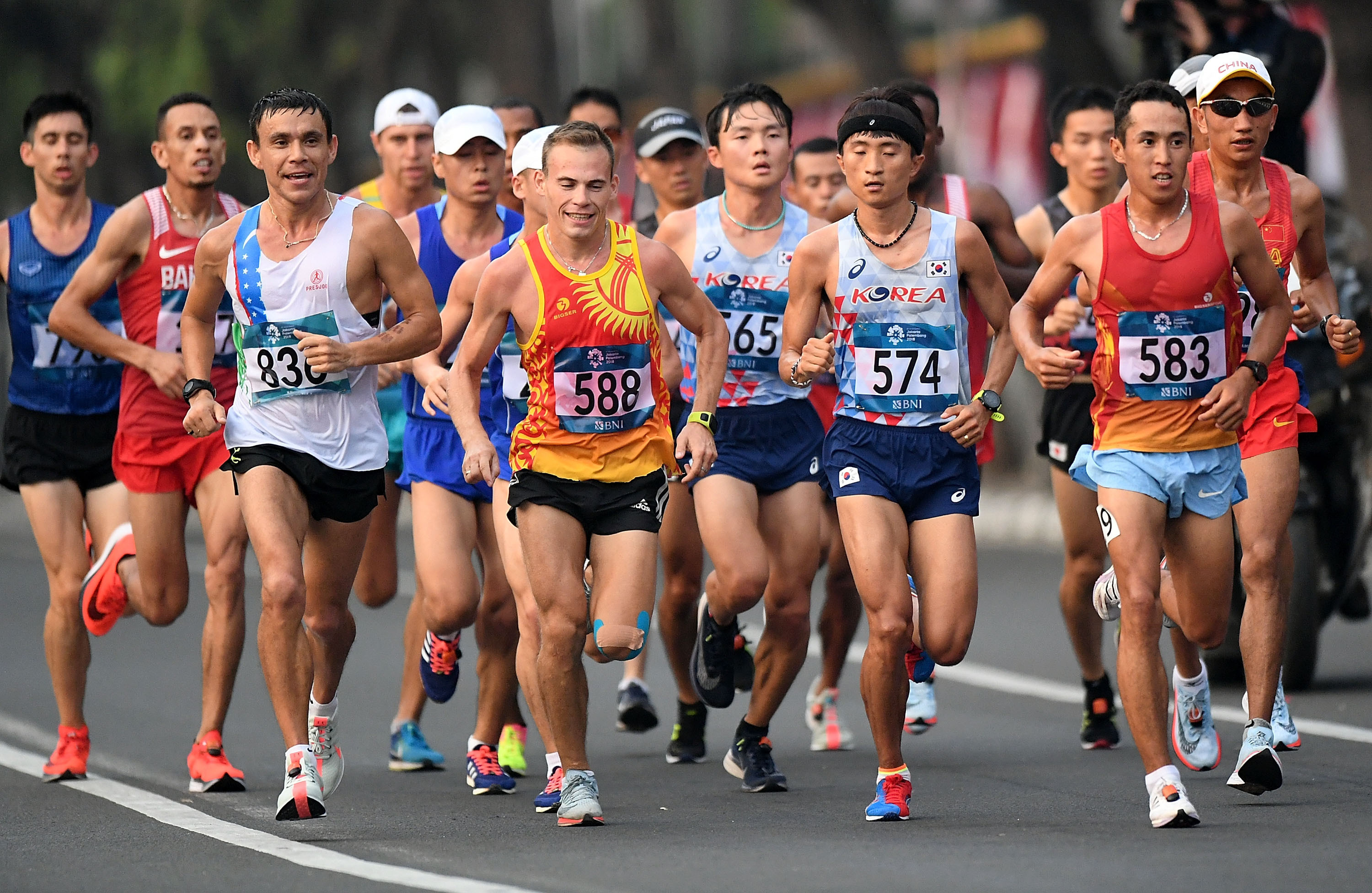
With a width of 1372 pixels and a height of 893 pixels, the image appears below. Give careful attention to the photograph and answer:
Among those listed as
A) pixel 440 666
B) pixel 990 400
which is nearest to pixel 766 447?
pixel 990 400

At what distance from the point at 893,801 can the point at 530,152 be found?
2.73 m

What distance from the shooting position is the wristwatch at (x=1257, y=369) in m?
8.41

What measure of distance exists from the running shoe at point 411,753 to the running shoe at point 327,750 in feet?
4.30

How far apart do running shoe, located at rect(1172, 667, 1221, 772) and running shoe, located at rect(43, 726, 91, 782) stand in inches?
170

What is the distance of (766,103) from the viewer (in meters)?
9.98

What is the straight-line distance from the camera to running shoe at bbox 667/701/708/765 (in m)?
10.4

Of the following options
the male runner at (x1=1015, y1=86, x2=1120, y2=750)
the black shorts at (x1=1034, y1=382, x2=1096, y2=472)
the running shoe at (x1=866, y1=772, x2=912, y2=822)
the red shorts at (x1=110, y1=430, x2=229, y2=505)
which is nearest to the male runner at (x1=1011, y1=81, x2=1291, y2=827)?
the running shoe at (x1=866, y1=772, x2=912, y2=822)

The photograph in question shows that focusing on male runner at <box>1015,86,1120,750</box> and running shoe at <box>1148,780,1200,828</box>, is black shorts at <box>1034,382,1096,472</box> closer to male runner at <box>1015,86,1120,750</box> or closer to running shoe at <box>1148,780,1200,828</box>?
male runner at <box>1015,86,1120,750</box>

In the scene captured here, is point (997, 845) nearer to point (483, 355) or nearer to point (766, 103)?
point (483, 355)

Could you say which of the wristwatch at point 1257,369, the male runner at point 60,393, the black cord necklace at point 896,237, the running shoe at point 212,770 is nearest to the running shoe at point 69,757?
the male runner at point 60,393

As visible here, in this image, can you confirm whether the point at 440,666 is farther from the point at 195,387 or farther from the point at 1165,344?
the point at 1165,344

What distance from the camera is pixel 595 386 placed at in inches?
335

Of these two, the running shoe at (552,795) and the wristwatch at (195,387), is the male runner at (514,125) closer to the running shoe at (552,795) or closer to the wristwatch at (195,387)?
the wristwatch at (195,387)

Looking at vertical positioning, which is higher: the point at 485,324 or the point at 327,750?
the point at 485,324
